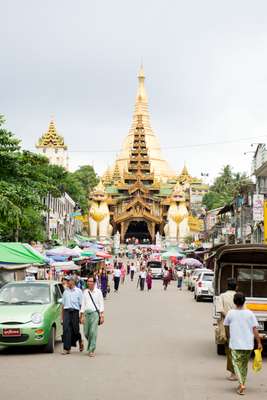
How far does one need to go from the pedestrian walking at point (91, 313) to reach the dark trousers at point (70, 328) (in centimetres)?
29

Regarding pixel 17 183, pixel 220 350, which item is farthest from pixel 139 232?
pixel 220 350

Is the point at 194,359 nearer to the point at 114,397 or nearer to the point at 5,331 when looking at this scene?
the point at 5,331

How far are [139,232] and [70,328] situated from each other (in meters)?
113

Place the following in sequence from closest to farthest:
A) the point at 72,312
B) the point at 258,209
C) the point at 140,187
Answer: the point at 72,312, the point at 258,209, the point at 140,187

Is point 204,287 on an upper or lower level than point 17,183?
lower

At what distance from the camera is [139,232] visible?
127m

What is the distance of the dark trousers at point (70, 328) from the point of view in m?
13.8

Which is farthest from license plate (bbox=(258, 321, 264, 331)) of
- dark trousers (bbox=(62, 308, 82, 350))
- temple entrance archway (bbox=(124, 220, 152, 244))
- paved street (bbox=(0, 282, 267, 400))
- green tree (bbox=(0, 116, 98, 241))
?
temple entrance archway (bbox=(124, 220, 152, 244))

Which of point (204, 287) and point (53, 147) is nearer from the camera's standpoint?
point (204, 287)

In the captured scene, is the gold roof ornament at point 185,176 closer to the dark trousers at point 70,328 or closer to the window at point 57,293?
the window at point 57,293

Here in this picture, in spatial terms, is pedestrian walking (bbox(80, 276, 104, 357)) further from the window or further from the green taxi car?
the window

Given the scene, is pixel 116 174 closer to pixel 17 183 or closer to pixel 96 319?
pixel 17 183

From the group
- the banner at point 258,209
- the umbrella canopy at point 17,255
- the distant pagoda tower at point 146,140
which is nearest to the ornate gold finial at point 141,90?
the distant pagoda tower at point 146,140

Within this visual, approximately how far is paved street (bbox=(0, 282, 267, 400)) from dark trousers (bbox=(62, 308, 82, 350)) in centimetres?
23
